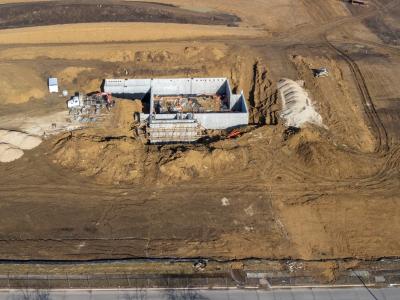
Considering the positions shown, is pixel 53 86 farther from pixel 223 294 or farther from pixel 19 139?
pixel 223 294

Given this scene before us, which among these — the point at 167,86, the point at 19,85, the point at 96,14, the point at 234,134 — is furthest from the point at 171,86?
the point at 96,14

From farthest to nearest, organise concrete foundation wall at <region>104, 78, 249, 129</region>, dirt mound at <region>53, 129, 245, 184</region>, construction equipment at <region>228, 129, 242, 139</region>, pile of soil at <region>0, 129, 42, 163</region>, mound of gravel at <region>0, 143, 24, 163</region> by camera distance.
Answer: concrete foundation wall at <region>104, 78, 249, 129</region> → construction equipment at <region>228, 129, 242, 139</region> → pile of soil at <region>0, 129, 42, 163</region> → mound of gravel at <region>0, 143, 24, 163</region> → dirt mound at <region>53, 129, 245, 184</region>

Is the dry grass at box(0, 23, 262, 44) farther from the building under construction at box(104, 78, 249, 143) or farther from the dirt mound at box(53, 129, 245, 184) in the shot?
the dirt mound at box(53, 129, 245, 184)

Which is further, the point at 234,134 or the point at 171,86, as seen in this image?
the point at 171,86

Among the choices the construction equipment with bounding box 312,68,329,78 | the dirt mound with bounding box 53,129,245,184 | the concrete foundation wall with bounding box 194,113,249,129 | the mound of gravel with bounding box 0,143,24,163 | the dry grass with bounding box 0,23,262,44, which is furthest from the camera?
the dry grass with bounding box 0,23,262,44

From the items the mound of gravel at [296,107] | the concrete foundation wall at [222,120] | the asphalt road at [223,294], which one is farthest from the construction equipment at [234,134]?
the asphalt road at [223,294]

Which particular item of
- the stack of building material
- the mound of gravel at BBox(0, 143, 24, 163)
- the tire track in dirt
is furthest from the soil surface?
the mound of gravel at BBox(0, 143, 24, 163)

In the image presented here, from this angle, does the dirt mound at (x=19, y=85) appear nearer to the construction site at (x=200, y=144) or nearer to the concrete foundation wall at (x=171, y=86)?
the construction site at (x=200, y=144)
